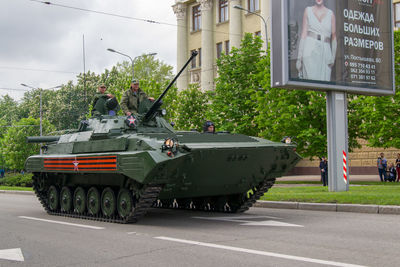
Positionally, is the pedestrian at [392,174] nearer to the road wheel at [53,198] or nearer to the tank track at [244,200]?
the tank track at [244,200]

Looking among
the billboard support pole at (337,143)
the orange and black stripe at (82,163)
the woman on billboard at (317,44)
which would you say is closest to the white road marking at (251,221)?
the orange and black stripe at (82,163)

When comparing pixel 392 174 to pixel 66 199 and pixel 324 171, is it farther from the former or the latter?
pixel 66 199

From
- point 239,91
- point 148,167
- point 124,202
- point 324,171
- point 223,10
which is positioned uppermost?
point 223,10

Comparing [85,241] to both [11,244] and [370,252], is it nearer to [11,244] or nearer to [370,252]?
[11,244]

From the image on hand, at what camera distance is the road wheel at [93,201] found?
1194cm

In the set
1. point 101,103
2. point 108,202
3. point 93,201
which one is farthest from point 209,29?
point 108,202

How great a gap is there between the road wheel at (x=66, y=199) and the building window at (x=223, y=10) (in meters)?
32.9

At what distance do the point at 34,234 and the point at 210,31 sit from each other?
121 feet

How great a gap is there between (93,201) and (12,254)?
4.65 m

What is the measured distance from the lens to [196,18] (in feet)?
157

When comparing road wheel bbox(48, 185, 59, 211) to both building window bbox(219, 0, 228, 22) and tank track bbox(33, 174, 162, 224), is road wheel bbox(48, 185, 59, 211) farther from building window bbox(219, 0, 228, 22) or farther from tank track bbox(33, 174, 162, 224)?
building window bbox(219, 0, 228, 22)

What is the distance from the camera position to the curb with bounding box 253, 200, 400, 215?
40.2ft

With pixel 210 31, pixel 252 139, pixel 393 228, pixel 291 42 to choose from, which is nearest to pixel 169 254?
pixel 393 228

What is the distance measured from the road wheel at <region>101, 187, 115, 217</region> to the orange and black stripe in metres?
0.58
